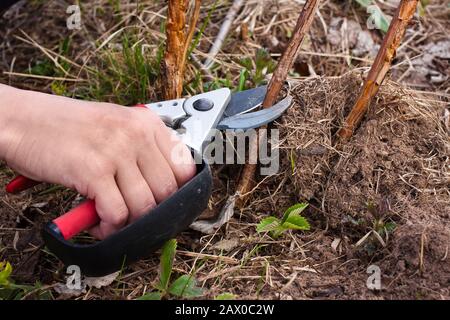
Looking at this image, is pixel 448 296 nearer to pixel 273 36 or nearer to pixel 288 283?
pixel 288 283

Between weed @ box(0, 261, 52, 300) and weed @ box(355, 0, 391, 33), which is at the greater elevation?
weed @ box(355, 0, 391, 33)

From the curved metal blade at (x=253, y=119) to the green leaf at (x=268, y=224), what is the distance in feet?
0.82

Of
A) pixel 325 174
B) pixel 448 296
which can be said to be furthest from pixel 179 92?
pixel 448 296

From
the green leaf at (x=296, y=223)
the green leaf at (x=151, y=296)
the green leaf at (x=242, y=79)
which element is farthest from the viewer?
the green leaf at (x=242, y=79)

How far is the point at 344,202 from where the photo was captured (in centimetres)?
160

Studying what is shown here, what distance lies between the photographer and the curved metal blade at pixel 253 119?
1578 mm

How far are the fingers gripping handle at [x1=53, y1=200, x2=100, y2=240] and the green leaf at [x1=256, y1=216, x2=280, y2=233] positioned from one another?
0.43 m

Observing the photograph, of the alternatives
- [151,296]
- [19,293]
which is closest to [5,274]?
[19,293]

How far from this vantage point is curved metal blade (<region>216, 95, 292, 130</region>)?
1.58 metres

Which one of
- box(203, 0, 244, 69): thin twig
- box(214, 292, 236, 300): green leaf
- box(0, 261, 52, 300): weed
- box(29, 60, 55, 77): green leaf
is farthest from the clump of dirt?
box(29, 60, 55, 77): green leaf

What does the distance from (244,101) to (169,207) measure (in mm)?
439

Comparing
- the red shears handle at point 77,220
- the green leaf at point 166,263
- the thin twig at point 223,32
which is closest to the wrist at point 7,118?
the red shears handle at point 77,220

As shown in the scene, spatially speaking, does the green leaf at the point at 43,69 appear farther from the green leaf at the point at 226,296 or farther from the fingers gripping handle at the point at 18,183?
the green leaf at the point at 226,296

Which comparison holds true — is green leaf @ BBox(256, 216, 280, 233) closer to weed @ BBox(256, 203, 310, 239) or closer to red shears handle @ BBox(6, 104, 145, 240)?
weed @ BBox(256, 203, 310, 239)
